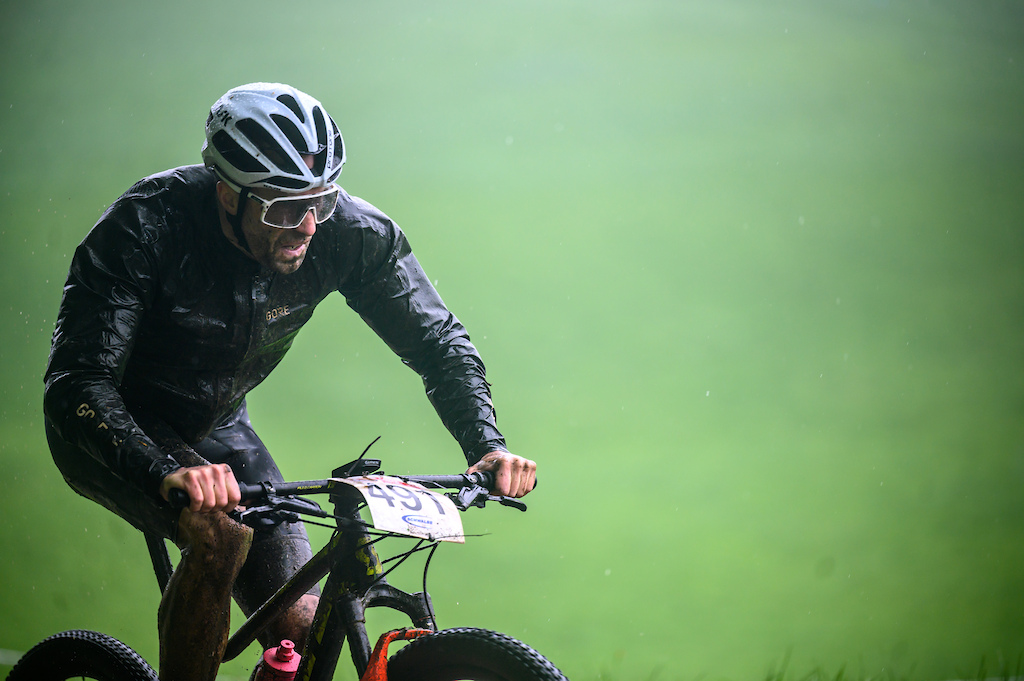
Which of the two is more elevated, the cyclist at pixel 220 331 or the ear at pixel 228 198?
the ear at pixel 228 198

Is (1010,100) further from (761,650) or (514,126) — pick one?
(761,650)

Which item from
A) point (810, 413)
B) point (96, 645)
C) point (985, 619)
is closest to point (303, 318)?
point (96, 645)

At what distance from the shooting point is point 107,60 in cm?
312

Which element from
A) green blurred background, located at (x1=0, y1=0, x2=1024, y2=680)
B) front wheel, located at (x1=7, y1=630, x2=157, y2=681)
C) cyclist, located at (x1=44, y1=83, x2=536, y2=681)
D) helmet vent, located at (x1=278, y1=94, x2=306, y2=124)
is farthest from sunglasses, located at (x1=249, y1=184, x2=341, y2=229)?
green blurred background, located at (x1=0, y1=0, x2=1024, y2=680)

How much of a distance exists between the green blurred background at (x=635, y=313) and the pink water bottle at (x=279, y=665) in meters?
1.50

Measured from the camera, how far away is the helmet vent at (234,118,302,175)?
1556mm

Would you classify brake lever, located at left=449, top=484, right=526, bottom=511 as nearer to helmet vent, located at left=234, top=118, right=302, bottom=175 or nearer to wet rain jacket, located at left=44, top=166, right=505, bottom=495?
wet rain jacket, located at left=44, top=166, right=505, bottom=495

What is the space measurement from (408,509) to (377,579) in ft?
0.52

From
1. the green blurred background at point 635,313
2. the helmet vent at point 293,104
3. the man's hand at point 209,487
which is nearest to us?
the man's hand at point 209,487

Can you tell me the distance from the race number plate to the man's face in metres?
0.49

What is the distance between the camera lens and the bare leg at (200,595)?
1.39 m

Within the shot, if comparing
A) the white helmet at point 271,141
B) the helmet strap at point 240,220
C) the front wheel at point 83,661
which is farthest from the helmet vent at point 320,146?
the front wheel at point 83,661

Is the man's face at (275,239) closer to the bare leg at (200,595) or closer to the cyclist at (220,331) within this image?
the cyclist at (220,331)

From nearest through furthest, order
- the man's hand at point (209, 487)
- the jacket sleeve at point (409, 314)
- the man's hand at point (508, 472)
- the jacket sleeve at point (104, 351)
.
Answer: the man's hand at point (209, 487)
the jacket sleeve at point (104, 351)
the man's hand at point (508, 472)
the jacket sleeve at point (409, 314)
